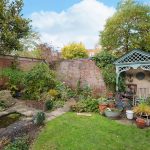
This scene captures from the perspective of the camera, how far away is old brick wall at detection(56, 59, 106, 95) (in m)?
13.2

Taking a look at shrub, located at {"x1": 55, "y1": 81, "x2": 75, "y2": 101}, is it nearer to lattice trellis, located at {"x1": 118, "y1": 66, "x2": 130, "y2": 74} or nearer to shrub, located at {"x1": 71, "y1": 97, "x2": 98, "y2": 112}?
shrub, located at {"x1": 71, "y1": 97, "x2": 98, "y2": 112}

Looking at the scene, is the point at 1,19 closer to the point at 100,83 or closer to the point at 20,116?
the point at 20,116

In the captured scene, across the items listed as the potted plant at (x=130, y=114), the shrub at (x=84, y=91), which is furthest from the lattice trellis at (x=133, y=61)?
the potted plant at (x=130, y=114)

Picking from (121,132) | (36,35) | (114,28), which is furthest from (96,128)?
(36,35)

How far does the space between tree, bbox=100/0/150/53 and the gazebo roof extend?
5.06 meters

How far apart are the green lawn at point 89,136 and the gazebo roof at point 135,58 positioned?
4.08 m

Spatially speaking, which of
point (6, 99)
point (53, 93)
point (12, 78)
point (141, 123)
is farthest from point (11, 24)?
point (141, 123)

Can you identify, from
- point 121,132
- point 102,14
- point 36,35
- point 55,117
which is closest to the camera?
point 121,132

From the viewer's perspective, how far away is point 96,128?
8148 millimetres

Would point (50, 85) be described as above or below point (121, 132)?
above

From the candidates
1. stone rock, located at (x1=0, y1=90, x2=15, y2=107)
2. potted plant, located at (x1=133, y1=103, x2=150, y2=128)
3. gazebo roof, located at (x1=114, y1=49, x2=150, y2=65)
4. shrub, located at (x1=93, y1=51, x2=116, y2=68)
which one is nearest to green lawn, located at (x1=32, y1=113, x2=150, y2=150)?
potted plant, located at (x1=133, y1=103, x2=150, y2=128)

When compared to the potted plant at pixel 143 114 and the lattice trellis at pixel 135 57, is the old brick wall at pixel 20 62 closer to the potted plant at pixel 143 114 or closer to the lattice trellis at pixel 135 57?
the lattice trellis at pixel 135 57

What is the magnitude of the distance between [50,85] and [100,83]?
3212 mm

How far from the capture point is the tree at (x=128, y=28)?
16688 millimetres
